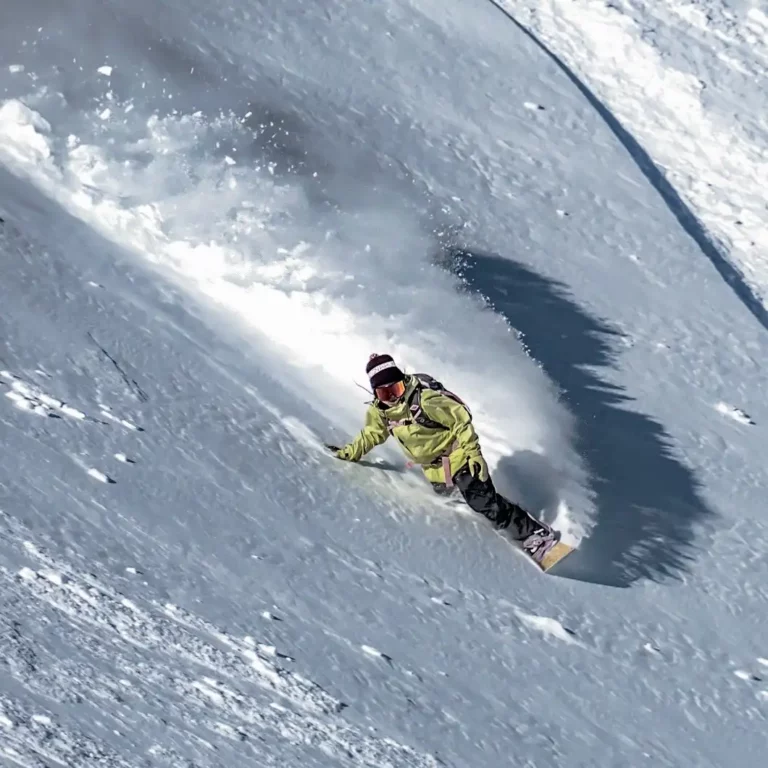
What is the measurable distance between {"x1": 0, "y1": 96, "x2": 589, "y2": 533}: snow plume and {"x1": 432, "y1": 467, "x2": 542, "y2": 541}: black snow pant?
0.61m

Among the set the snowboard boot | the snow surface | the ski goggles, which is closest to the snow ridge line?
the snow surface

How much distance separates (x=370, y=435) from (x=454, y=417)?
59 cm

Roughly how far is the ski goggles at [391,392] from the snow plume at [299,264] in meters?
0.94

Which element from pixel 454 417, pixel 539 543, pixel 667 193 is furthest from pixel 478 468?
pixel 667 193

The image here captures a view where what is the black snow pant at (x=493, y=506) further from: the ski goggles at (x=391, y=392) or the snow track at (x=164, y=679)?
the snow track at (x=164, y=679)

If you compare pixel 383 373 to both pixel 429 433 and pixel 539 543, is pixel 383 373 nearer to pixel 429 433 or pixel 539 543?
pixel 429 433

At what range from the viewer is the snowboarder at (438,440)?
8.22 metres

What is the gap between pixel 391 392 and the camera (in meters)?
8.26

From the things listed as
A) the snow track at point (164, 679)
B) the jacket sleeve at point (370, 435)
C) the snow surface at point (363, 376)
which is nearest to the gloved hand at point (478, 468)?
the snow surface at point (363, 376)

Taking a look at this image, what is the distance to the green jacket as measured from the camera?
827cm

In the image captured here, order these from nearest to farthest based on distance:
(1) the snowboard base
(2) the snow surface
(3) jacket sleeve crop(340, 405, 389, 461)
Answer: (2) the snow surface < (1) the snowboard base < (3) jacket sleeve crop(340, 405, 389, 461)

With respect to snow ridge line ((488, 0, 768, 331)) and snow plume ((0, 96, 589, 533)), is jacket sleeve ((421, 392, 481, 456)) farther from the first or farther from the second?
snow ridge line ((488, 0, 768, 331))

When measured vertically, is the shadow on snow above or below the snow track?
above

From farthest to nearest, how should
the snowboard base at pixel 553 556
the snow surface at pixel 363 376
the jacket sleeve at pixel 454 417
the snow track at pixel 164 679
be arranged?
the jacket sleeve at pixel 454 417, the snowboard base at pixel 553 556, the snow surface at pixel 363 376, the snow track at pixel 164 679
